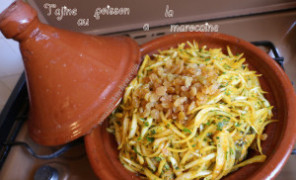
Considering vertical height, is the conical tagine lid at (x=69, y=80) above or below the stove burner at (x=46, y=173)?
above

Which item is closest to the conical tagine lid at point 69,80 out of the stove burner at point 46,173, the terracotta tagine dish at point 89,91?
the terracotta tagine dish at point 89,91

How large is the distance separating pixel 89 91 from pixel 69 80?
7 cm

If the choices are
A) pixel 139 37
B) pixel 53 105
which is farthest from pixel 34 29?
pixel 139 37

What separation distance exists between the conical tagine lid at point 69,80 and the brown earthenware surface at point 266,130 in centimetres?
9

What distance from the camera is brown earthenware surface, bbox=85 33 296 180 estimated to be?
59 centimetres

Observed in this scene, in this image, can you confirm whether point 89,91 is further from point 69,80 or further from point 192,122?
point 192,122

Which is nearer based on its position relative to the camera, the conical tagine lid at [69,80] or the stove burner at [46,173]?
the conical tagine lid at [69,80]

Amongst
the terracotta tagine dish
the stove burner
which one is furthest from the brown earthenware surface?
the stove burner

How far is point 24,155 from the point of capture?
0.91m

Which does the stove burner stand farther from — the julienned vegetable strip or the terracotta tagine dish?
the julienned vegetable strip

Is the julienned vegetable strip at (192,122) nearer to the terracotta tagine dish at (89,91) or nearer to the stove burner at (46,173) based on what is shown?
the terracotta tagine dish at (89,91)

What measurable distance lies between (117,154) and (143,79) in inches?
11.0

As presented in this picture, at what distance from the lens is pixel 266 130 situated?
2.29 feet

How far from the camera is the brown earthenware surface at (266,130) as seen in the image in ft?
1.95
